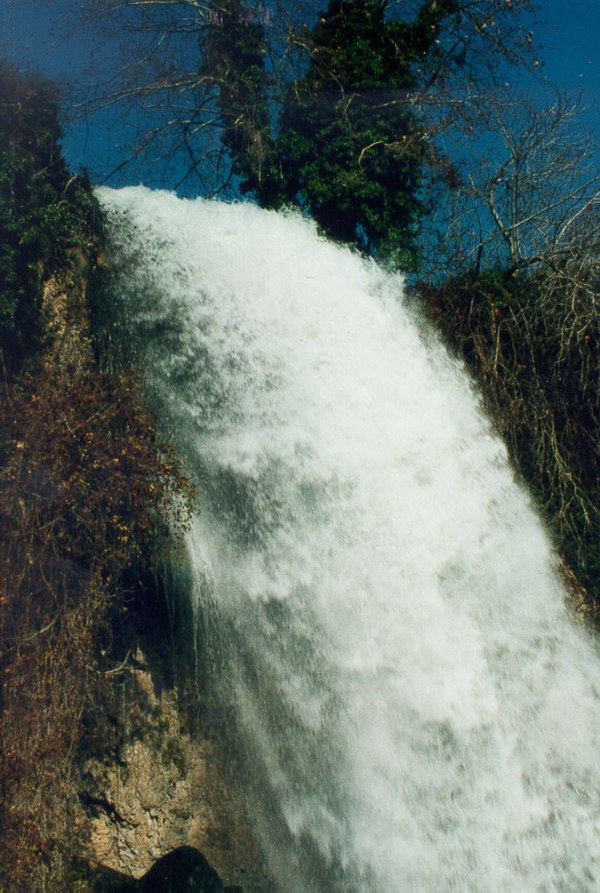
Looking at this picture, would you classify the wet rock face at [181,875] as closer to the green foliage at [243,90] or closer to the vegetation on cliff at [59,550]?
the vegetation on cliff at [59,550]

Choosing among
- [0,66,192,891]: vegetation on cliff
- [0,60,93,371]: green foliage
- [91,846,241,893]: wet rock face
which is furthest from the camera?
[0,60,93,371]: green foliage

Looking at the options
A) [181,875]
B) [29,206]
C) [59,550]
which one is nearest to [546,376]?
[59,550]

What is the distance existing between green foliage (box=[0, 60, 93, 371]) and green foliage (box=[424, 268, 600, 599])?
4520 millimetres

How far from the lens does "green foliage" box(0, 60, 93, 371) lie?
25.9 feet

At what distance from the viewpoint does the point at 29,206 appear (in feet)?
26.8

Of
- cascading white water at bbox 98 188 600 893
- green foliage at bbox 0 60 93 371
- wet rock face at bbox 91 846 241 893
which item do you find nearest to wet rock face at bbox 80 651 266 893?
wet rock face at bbox 91 846 241 893

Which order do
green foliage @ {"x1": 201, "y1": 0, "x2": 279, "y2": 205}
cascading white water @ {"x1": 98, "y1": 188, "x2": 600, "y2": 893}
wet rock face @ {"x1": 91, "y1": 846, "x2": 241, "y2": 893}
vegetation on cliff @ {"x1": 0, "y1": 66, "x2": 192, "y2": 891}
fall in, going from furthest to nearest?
green foliage @ {"x1": 201, "y1": 0, "x2": 279, "y2": 205}, wet rock face @ {"x1": 91, "y1": 846, "x2": 241, "y2": 893}, vegetation on cliff @ {"x1": 0, "y1": 66, "x2": 192, "y2": 891}, cascading white water @ {"x1": 98, "y1": 188, "x2": 600, "y2": 893}

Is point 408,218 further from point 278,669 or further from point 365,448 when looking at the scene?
point 278,669

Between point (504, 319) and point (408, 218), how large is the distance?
309cm

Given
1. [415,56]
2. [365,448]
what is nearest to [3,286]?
[365,448]

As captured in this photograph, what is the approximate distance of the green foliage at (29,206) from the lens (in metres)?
7.90

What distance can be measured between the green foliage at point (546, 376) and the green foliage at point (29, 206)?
4.52 metres

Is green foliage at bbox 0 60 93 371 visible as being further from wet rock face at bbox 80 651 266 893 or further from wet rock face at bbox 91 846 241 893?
wet rock face at bbox 91 846 241 893

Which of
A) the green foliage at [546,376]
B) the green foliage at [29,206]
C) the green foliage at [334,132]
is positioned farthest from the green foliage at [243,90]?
the green foliage at [546,376]
